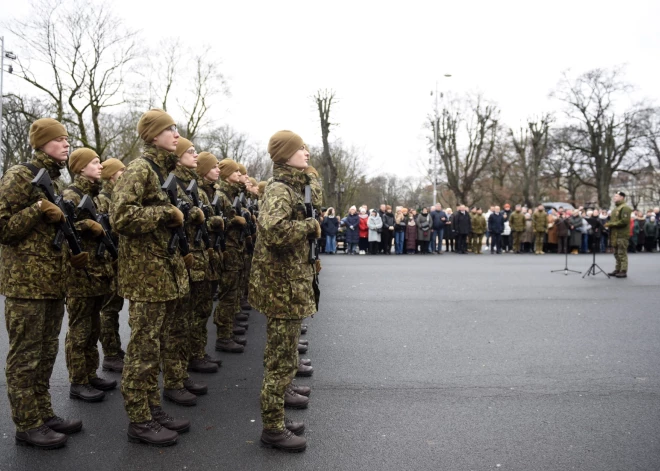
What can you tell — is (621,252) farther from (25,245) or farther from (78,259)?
(25,245)

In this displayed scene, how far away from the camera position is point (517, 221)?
22.0 m

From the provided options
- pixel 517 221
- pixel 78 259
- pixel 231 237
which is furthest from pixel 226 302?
pixel 517 221

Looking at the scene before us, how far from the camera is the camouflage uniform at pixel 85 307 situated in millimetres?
4625

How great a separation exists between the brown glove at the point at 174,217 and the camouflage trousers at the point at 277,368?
931 millimetres

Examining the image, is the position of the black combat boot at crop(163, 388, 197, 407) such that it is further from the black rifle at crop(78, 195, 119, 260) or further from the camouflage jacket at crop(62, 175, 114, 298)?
the black rifle at crop(78, 195, 119, 260)

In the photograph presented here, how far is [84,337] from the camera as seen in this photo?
15.3ft

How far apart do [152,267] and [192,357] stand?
205 centimetres

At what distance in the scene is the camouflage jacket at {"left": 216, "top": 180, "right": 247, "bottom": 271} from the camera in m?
6.33

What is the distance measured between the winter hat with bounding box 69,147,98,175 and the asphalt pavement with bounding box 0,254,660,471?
2.02m

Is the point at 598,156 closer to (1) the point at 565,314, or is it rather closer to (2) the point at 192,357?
(1) the point at 565,314

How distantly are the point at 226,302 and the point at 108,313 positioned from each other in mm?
1352

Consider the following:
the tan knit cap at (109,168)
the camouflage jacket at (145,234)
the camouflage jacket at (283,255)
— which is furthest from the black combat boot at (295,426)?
the tan knit cap at (109,168)

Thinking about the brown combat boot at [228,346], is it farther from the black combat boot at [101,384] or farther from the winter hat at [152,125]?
the winter hat at [152,125]

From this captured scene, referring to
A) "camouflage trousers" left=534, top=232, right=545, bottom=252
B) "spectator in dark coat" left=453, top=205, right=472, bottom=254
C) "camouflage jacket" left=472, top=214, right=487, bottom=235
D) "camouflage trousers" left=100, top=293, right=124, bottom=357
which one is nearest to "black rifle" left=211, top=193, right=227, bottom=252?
"camouflage trousers" left=100, top=293, right=124, bottom=357
